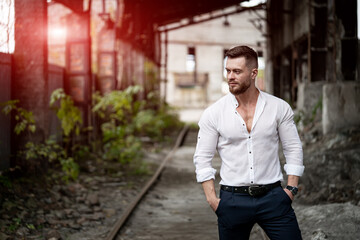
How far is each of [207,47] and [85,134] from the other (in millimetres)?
34084

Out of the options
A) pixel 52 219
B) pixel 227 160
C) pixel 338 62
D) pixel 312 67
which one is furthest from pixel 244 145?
pixel 312 67

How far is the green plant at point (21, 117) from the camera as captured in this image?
20.7 feet

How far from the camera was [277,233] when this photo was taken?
8.66 feet

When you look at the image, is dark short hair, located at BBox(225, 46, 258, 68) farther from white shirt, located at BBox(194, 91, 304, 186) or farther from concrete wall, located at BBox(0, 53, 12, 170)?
concrete wall, located at BBox(0, 53, 12, 170)

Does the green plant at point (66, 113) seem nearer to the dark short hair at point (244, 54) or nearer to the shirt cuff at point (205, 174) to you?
the shirt cuff at point (205, 174)

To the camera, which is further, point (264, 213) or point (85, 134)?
point (85, 134)

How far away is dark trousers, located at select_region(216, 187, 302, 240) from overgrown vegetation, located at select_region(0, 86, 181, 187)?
422 centimetres

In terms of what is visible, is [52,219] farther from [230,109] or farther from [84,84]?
[84,84]

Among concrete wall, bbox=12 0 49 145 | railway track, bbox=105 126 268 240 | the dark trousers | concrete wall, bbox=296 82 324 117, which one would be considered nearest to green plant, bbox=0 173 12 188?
concrete wall, bbox=12 0 49 145

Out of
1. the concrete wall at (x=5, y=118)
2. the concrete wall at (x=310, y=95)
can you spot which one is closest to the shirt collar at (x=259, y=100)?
the concrete wall at (x=5, y=118)

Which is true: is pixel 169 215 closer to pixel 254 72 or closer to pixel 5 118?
pixel 5 118

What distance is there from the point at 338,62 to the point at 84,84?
5.95m

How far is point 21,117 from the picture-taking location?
6852 mm

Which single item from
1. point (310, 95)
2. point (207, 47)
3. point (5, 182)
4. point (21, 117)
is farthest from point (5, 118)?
point (207, 47)
